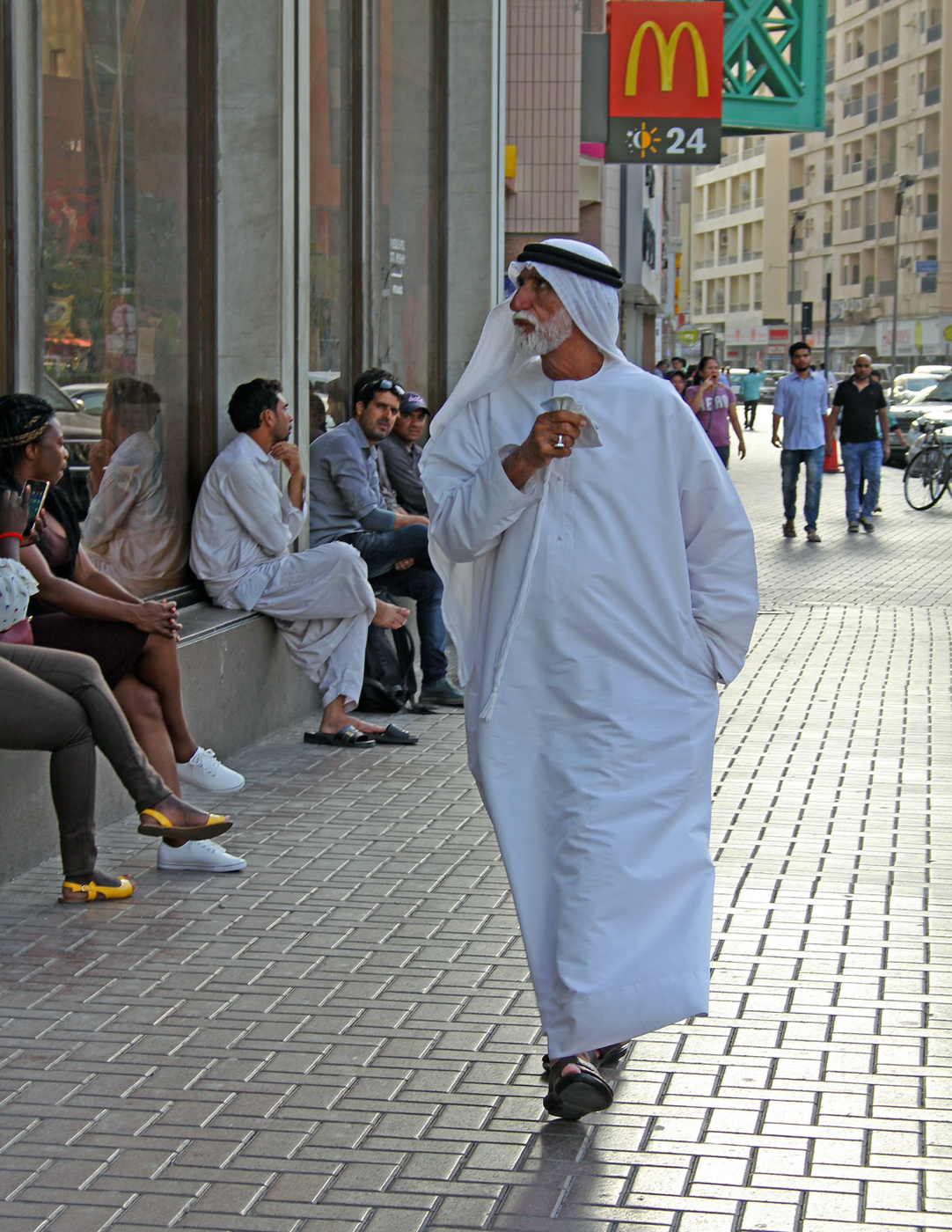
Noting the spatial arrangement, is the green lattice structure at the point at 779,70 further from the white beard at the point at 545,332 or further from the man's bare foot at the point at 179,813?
the white beard at the point at 545,332

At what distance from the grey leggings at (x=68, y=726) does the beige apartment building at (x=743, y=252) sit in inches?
3485

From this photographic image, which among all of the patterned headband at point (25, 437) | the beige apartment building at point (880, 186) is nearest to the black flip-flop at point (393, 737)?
the patterned headband at point (25, 437)

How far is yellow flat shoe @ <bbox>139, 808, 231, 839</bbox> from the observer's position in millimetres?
5598

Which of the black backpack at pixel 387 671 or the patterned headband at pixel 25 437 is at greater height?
the patterned headband at pixel 25 437

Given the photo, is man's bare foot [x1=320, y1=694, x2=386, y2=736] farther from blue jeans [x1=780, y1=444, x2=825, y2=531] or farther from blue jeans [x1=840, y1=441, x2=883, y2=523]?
blue jeans [x1=840, y1=441, x2=883, y2=523]

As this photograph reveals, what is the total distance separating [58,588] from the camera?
575cm

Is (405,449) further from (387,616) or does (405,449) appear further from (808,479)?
(808,479)

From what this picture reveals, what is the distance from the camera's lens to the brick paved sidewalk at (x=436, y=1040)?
3449 millimetres

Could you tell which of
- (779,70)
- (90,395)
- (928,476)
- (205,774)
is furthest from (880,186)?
(205,774)

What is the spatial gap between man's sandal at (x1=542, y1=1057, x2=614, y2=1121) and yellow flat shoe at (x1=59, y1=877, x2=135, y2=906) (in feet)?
7.04

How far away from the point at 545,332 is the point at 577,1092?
1.66 m

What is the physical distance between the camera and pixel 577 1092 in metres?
3.71

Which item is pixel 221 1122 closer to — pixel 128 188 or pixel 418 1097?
pixel 418 1097

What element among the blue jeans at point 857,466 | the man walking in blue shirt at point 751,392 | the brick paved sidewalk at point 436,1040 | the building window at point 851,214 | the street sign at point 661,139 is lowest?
the brick paved sidewalk at point 436,1040
